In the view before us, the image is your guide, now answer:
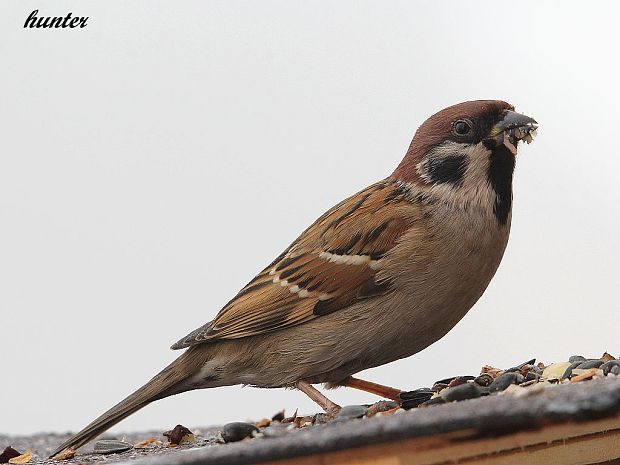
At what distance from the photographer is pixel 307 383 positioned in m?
3.42

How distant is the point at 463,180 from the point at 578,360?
2.30 feet

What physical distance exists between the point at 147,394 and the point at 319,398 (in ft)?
2.26

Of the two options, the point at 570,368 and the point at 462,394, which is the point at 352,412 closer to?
the point at 462,394

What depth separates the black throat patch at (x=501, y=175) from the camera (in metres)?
3.34

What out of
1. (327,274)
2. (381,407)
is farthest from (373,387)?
(381,407)

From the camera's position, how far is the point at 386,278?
10.8ft

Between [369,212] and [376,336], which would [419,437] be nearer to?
[376,336]

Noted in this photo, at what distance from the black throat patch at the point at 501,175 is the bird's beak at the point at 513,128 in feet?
0.12

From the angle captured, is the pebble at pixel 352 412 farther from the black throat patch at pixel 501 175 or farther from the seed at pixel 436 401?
the black throat patch at pixel 501 175

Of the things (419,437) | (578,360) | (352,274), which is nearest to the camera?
(419,437)

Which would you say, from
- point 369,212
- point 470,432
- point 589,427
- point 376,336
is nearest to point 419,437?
point 470,432

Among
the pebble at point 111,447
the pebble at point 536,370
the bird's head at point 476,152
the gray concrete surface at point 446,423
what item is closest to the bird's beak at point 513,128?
the bird's head at point 476,152

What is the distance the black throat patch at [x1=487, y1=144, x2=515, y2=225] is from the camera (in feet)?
11.0

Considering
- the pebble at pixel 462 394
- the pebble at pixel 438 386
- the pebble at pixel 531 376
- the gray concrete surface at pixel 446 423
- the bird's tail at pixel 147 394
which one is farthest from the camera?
the bird's tail at pixel 147 394
